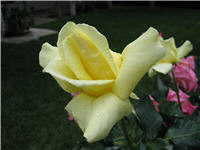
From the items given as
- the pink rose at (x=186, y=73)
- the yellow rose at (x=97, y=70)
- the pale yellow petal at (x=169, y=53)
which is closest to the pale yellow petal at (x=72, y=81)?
the yellow rose at (x=97, y=70)

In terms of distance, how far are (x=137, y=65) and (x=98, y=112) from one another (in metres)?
0.12

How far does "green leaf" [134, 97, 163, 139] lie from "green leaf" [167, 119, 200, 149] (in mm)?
62

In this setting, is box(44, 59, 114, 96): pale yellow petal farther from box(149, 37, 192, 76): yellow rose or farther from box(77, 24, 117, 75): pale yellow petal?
box(149, 37, 192, 76): yellow rose

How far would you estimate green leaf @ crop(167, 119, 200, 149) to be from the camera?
70 cm

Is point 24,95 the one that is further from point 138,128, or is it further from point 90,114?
point 90,114

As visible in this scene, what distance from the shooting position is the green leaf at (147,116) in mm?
780

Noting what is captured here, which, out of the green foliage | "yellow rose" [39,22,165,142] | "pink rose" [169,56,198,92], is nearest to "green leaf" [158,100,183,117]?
"pink rose" [169,56,198,92]

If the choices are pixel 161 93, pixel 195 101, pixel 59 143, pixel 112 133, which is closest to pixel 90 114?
pixel 112 133

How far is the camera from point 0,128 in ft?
7.52

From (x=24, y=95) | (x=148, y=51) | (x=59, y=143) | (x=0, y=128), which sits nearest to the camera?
(x=148, y=51)

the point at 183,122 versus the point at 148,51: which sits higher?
the point at 148,51

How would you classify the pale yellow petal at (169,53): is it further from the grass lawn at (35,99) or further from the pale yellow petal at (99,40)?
the pale yellow petal at (99,40)

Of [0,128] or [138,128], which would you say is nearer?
[138,128]

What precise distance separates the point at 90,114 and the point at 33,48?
15.0 feet
